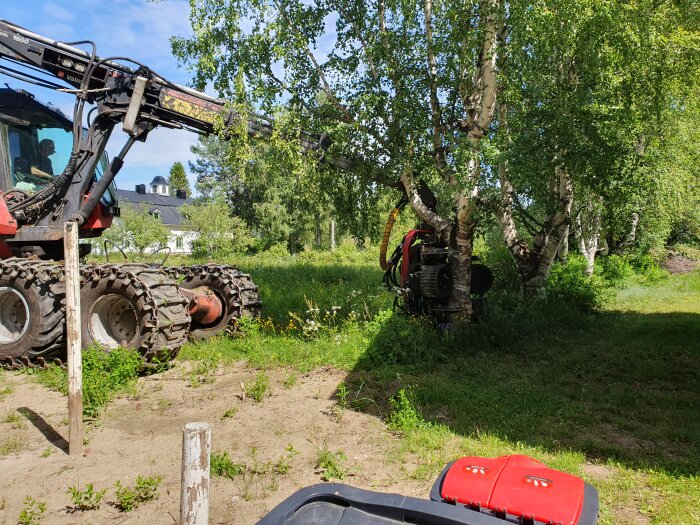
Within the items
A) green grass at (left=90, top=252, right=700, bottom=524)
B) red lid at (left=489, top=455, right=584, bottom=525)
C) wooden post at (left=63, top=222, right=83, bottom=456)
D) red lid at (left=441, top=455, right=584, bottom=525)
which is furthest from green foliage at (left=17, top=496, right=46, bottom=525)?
red lid at (left=489, top=455, right=584, bottom=525)

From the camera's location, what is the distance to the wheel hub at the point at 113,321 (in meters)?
7.26

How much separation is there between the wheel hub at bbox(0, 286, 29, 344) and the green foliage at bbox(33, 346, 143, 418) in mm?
1049

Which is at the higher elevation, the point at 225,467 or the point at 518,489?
the point at 518,489

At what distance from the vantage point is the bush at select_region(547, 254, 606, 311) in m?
12.4

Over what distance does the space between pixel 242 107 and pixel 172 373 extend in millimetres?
4153

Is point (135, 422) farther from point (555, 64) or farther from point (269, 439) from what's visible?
point (555, 64)

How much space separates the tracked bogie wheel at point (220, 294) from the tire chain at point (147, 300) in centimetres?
150

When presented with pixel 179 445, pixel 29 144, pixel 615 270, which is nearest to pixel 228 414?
pixel 179 445

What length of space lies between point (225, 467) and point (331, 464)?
884mm

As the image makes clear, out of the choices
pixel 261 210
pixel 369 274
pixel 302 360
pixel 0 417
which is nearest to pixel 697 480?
pixel 302 360

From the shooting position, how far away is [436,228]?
9.30 metres

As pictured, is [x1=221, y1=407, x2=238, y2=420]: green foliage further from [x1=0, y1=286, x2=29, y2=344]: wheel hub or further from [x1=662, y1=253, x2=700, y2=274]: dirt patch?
[x1=662, y1=253, x2=700, y2=274]: dirt patch

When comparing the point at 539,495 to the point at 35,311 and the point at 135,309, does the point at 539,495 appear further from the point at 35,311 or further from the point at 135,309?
the point at 35,311

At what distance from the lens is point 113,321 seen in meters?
7.54
